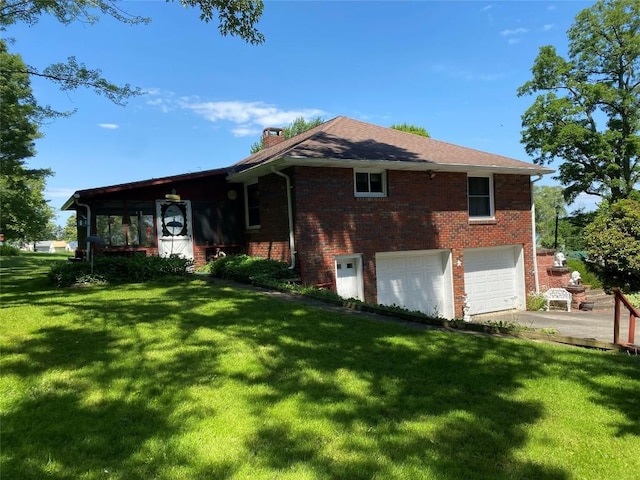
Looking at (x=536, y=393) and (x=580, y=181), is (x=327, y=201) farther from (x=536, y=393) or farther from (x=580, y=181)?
(x=580, y=181)

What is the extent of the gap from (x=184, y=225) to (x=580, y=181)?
25445 millimetres

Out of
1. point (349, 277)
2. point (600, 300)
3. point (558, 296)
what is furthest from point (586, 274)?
point (349, 277)

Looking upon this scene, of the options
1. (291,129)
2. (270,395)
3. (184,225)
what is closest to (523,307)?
(184,225)

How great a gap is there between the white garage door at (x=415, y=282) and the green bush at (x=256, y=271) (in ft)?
9.83

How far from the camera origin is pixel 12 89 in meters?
16.3

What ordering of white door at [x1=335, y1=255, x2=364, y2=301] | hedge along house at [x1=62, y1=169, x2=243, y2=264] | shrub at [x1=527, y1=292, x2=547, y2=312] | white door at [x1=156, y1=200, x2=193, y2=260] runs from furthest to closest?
shrub at [x1=527, y1=292, x2=547, y2=312] < white door at [x1=156, y1=200, x2=193, y2=260] < hedge along house at [x1=62, y1=169, x2=243, y2=264] < white door at [x1=335, y1=255, x2=364, y2=301]

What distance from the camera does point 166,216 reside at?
14141 mm

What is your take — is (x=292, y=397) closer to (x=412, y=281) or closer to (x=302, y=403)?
(x=302, y=403)

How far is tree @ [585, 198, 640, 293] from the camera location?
54.1ft

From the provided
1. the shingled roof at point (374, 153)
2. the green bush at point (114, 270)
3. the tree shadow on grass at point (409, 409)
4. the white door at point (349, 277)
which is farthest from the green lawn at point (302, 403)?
the shingled roof at point (374, 153)

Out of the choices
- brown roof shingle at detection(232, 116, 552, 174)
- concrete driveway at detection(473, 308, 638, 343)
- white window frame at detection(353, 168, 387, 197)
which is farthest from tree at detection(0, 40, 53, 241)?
concrete driveway at detection(473, 308, 638, 343)

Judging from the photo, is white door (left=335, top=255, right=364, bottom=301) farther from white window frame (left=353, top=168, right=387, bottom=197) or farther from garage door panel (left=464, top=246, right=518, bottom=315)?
garage door panel (left=464, top=246, right=518, bottom=315)

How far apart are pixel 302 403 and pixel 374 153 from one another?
1021 cm

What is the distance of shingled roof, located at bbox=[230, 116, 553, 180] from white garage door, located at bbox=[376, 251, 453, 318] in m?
2.75
